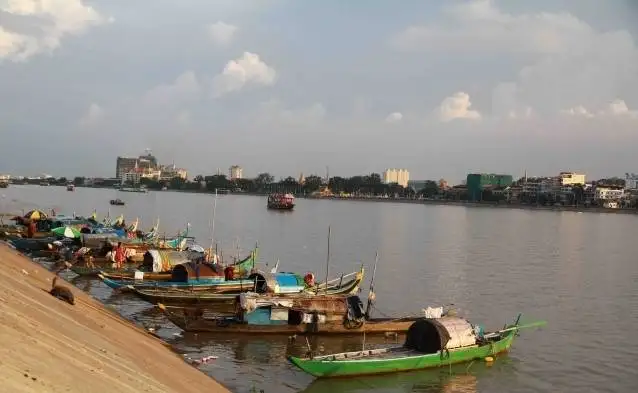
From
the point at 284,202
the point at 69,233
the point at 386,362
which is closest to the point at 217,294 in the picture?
the point at 386,362

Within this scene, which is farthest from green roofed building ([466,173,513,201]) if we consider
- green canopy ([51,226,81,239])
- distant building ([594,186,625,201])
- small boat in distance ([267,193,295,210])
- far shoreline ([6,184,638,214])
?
green canopy ([51,226,81,239])

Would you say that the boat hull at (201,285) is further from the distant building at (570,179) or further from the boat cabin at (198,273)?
the distant building at (570,179)

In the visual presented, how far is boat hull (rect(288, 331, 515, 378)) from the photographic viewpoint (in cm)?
1402

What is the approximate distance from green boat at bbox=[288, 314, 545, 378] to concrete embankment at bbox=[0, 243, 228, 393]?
294cm

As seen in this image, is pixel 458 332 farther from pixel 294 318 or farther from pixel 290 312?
pixel 290 312

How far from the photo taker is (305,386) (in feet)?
46.5

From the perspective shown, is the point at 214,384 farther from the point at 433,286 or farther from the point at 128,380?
the point at 433,286

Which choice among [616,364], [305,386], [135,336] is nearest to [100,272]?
[135,336]

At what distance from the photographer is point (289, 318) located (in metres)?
17.8

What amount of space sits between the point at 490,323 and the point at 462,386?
782 centimetres

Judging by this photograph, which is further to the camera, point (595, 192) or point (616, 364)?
point (595, 192)

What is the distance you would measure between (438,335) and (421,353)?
63 centimetres

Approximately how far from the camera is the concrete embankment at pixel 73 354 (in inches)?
288

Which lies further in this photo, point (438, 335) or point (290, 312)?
point (290, 312)
